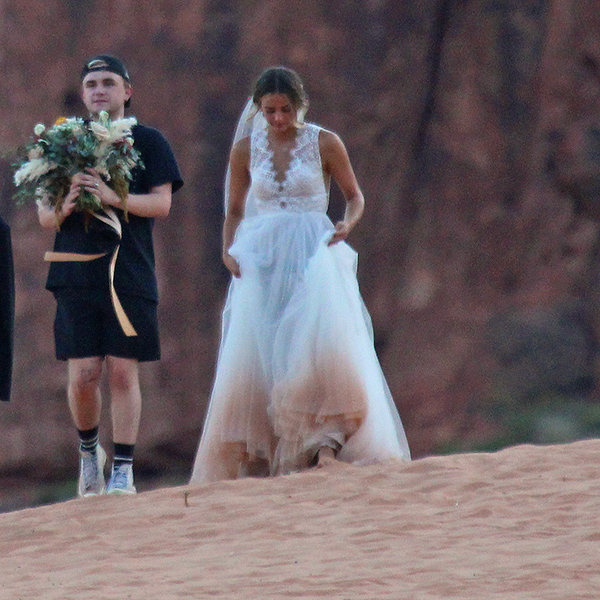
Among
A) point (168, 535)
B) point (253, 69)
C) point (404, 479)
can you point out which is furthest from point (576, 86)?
point (168, 535)

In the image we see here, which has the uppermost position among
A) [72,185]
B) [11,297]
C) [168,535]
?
[72,185]

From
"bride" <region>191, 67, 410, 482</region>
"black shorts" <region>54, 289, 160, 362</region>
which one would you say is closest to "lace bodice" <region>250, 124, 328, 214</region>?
"bride" <region>191, 67, 410, 482</region>

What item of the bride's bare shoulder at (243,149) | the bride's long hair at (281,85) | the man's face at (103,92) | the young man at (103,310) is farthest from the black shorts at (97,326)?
the bride's long hair at (281,85)

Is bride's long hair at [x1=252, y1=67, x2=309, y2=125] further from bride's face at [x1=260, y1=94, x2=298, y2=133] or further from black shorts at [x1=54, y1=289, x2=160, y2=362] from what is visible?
black shorts at [x1=54, y1=289, x2=160, y2=362]

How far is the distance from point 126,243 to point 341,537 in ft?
5.72

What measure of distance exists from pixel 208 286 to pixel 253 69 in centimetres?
188

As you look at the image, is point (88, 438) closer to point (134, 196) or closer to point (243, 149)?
point (134, 196)

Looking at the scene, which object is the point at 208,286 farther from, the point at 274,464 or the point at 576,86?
the point at 274,464

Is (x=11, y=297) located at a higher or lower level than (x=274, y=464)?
higher

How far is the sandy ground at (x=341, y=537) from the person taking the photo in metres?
4.35

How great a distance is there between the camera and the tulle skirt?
20.5ft

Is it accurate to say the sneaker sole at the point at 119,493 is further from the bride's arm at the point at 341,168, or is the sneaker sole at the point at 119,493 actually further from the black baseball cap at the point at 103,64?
the black baseball cap at the point at 103,64

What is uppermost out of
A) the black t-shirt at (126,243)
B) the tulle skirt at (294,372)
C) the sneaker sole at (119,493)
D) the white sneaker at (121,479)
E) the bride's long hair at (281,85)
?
the bride's long hair at (281,85)

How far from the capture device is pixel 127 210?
19.6ft
